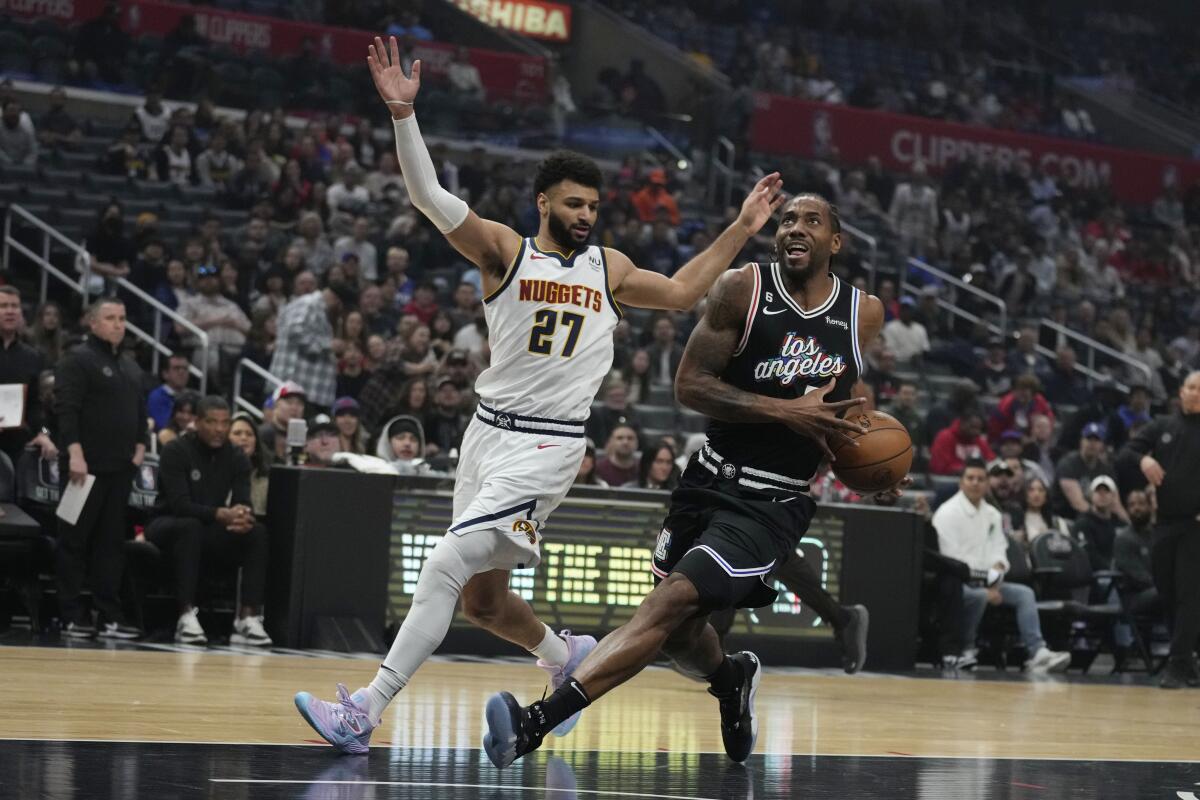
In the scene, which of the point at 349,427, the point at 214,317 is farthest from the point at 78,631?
the point at 214,317

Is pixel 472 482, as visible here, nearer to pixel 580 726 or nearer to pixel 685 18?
pixel 580 726

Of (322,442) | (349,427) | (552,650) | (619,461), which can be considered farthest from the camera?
(619,461)

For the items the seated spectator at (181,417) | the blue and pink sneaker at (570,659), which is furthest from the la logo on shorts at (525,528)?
the seated spectator at (181,417)

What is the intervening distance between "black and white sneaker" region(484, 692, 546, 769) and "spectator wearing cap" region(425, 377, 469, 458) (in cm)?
766

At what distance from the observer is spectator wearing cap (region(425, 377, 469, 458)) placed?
1315 cm

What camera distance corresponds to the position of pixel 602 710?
852cm

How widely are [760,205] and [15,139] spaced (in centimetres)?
1318

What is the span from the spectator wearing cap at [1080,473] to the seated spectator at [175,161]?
31.4ft

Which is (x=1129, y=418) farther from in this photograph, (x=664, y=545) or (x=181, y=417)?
(x=664, y=545)

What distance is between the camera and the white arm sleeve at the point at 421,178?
6.23 meters

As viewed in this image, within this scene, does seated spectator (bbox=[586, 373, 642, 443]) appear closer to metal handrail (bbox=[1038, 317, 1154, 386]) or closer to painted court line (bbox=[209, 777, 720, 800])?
metal handrail (bbox=[1038, 317, 1154, 386])

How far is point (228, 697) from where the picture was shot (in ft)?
25.6

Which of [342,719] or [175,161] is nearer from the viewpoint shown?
[342,719]

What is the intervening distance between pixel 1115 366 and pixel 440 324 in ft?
35.4
